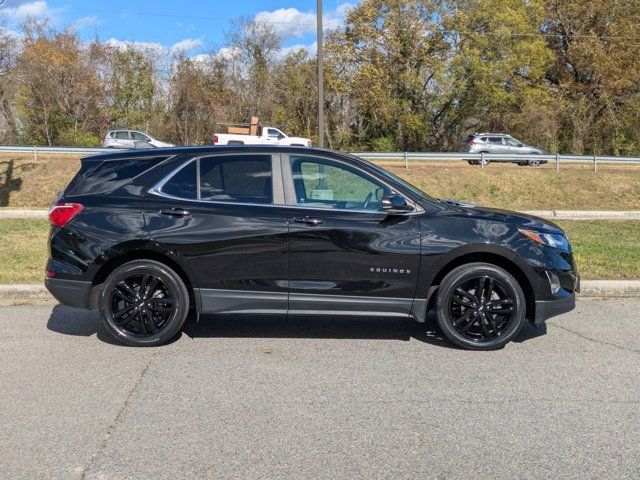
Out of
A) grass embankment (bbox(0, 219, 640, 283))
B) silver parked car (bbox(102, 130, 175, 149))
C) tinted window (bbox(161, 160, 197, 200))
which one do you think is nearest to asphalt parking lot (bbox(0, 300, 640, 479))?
tinted window (bbox(161, 160, 197, 200))

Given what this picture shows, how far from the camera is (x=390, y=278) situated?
544cm

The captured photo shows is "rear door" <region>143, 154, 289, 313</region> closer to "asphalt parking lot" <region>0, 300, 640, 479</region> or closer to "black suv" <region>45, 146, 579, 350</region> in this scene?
"black suv" <region>45, 146, 579, 350</region>

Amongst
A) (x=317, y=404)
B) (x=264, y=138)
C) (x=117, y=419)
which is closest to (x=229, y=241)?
(x=317, y=404)

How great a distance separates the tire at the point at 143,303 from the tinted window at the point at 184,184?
65 centimetres

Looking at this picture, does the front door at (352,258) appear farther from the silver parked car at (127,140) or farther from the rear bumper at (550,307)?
the silver parked car at (127,140)

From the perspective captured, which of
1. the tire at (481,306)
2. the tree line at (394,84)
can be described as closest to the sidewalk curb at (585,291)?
the tire at (481,306)

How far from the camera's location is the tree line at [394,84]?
3806 centimetres

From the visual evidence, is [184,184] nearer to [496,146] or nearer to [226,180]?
[226,180]

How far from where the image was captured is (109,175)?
5.73 m

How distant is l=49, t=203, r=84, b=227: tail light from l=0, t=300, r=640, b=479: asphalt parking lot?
3.67ft

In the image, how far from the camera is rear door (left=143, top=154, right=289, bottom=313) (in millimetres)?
5438

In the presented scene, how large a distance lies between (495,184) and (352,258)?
18882 mm

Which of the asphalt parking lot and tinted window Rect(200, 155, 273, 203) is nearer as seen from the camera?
the asphalt parking lot

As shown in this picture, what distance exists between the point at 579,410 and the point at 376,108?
3688cm
